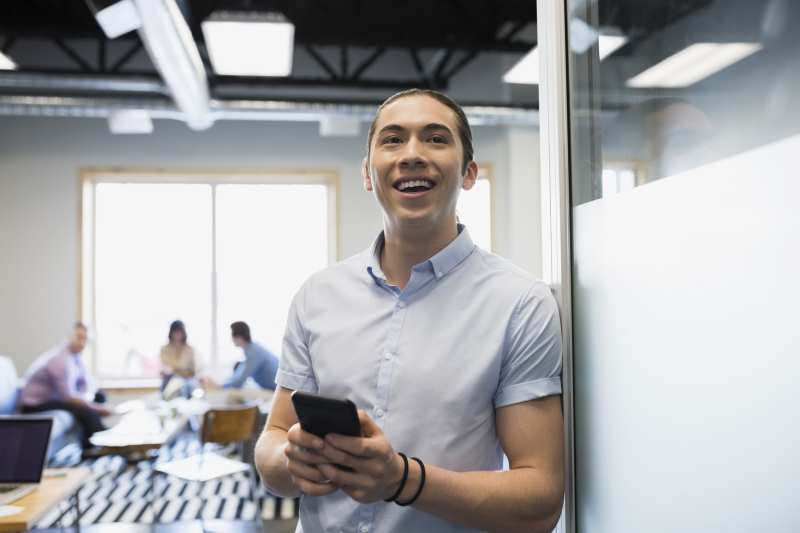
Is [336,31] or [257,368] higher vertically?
[336,31]

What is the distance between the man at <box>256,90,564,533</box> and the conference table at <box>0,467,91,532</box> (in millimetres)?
1811

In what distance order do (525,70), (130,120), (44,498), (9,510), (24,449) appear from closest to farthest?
(9,510) → (44,498) → (24,449) → (525,70) → (130,120)

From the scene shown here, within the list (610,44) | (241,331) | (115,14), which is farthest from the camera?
(241,331)

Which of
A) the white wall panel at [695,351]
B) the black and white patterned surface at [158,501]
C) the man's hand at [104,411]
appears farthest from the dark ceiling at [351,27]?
the white wall panel at [695,351]

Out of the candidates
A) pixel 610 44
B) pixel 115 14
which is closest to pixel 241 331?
pixel 115 14

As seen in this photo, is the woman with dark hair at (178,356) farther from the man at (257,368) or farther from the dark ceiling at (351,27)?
the dark ceiling at (351,27)

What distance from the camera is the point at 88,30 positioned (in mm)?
6527

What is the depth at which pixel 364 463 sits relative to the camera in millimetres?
976

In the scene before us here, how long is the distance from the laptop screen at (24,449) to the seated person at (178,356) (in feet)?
12.5

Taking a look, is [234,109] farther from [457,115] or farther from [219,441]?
[457,115]

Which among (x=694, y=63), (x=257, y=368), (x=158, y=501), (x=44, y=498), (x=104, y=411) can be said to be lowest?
(x=158, y=501)

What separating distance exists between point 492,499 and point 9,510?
8.31 ft

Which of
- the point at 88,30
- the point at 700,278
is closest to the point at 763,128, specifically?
the point at 700,278

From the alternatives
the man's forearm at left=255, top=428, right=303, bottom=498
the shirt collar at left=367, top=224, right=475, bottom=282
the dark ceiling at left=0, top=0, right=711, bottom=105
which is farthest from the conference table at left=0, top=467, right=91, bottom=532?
the dark ceiling at left=0, top=0, right=711, bottom=105
